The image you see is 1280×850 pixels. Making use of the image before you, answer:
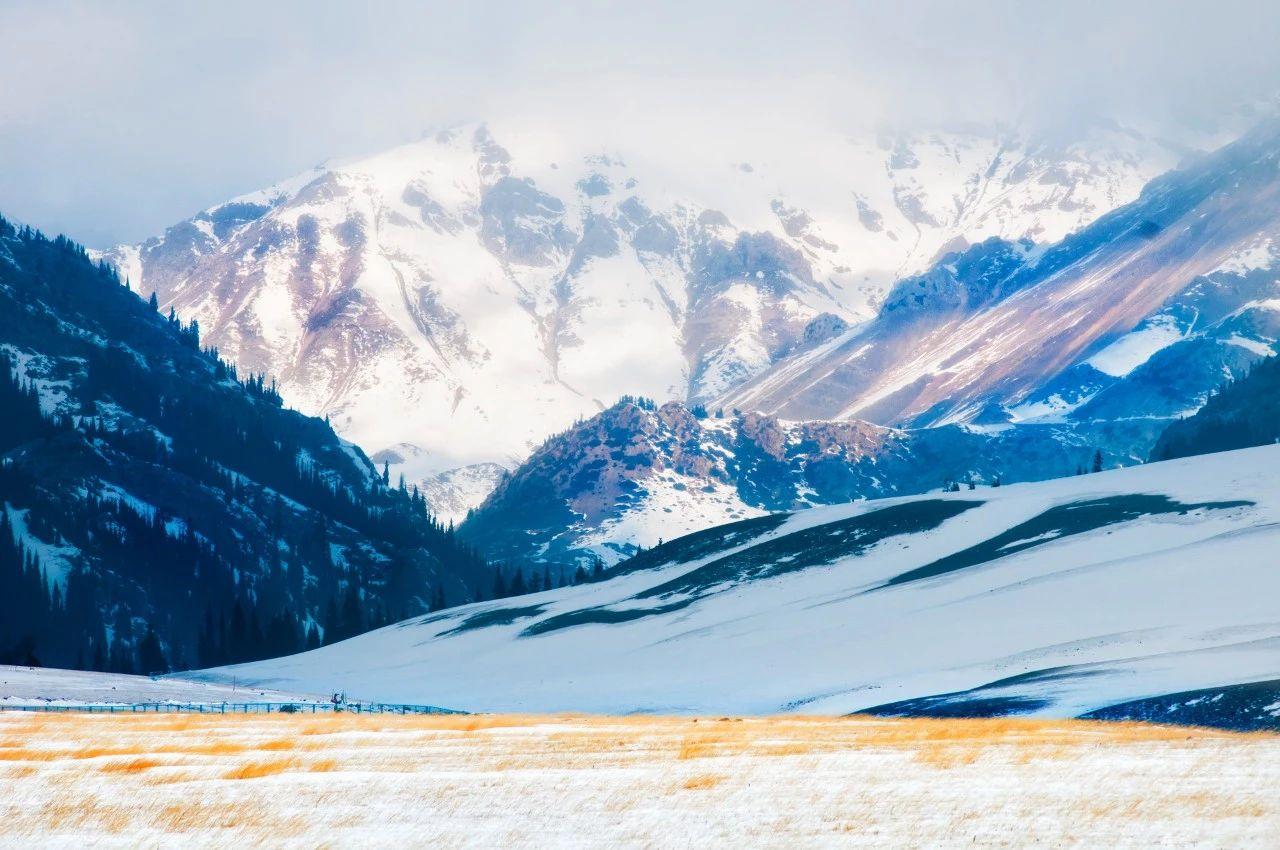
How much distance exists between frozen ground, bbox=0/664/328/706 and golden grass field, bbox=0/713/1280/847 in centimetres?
5813

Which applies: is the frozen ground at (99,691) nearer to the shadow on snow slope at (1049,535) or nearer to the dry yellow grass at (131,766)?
the dry yellow grass at (131,766)

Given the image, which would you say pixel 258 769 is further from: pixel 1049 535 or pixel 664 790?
pixel 1049 535

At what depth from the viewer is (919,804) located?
148 feet

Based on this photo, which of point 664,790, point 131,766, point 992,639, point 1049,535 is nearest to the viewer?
point 664,790

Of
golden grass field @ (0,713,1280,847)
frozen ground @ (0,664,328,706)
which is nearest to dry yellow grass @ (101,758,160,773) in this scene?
golden grass field @ (0,713,1280,847)

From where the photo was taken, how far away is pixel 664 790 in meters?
49.5

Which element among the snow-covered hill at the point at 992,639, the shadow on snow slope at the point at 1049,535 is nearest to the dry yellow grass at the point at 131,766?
the snow-covered hill at the point at 992,639

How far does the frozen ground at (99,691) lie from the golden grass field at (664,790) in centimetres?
5813

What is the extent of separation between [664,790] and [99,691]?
105 meters

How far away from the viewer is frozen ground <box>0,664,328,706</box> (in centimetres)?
12838

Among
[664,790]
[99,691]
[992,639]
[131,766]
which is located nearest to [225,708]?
[99,691]

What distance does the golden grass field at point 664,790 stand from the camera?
4291 centimetres

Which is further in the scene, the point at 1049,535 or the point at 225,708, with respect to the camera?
the point at 1049,535

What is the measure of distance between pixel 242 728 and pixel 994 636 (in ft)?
254
